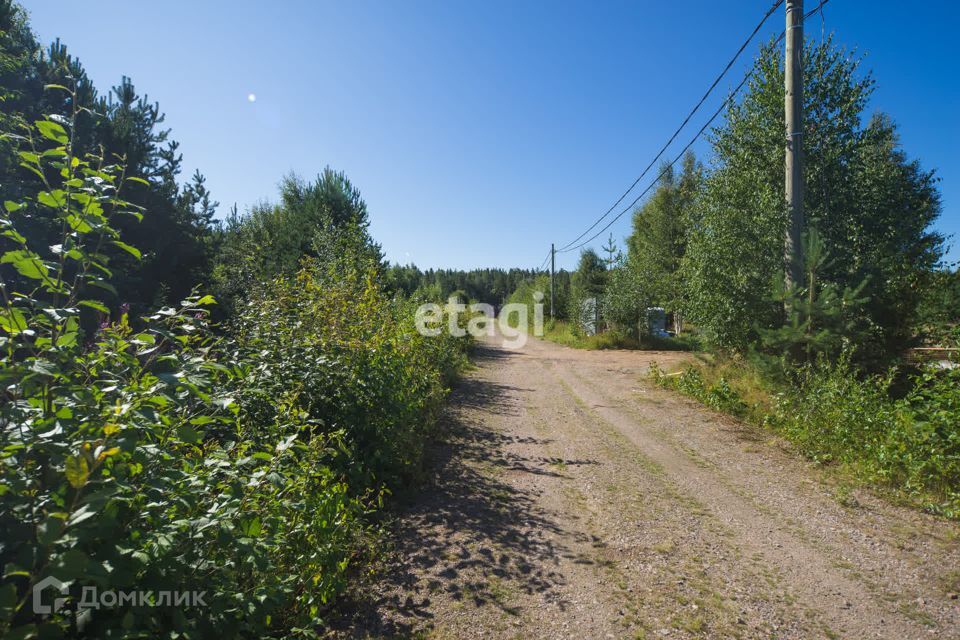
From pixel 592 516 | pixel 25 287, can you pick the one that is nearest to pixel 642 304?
pixel 592 516

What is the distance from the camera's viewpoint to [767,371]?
620cm

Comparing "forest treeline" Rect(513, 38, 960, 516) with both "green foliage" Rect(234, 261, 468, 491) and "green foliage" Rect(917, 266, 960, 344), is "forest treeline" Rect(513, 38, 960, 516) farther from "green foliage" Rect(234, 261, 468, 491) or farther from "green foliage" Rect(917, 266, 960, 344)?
"green foliage" Rect(234, 261, 468, 491)

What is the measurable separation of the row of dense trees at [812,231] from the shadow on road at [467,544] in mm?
4559

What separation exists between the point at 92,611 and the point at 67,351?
836 mm

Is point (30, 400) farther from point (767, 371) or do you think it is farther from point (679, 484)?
point (767, 371)

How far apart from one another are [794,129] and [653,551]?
22.3ft

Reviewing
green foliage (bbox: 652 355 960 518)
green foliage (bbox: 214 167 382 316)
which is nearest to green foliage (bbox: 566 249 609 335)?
green foliage (bbox: 214 167 382 316)

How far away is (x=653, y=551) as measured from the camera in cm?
316

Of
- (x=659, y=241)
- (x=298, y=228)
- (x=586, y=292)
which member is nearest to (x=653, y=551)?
(x=298, y=228)

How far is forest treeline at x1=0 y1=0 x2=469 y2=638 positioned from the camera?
3.96ft

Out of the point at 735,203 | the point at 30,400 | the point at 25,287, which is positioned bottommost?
the point at 30,400

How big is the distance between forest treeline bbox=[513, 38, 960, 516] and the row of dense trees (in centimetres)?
2

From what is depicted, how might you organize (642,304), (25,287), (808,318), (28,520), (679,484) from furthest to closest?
1. (642,304)
2. (25,287)
3. (808,318)
4. (679,484)
5. (28,520)

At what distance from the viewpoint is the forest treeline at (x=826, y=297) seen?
4.35 meters
